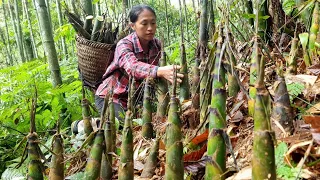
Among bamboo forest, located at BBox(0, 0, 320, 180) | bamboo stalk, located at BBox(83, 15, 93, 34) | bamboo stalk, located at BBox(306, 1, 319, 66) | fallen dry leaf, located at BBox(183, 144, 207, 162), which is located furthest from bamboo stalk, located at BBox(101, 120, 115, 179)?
bamboo stalk, located at BBox(83, 15, 93, 34)

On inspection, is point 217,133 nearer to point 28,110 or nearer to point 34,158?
point 34,158

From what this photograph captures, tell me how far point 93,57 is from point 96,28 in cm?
27

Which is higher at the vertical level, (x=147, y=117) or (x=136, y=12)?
(x=136, y=12)

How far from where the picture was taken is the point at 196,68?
72.9 inches

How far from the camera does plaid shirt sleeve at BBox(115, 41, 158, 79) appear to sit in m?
2.35

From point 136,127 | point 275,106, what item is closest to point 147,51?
point 136,127

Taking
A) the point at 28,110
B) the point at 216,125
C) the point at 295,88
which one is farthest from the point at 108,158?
the point at 28,110

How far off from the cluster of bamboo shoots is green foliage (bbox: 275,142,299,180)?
229 centimetres

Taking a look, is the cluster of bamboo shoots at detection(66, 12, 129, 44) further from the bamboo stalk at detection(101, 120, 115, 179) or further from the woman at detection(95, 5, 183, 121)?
the bamboo stalk at detection(101, 120, 115, 179)

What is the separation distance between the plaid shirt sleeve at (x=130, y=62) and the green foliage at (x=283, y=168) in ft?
4.87

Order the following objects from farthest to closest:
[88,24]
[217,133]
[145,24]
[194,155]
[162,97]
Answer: [88,24] → [145,24] → [162,97] → [194,155] → [217,133]

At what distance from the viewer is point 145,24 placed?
105 inches

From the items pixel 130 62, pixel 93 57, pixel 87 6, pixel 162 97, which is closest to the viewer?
pixel 162 97

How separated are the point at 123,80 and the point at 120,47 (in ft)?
1.02
